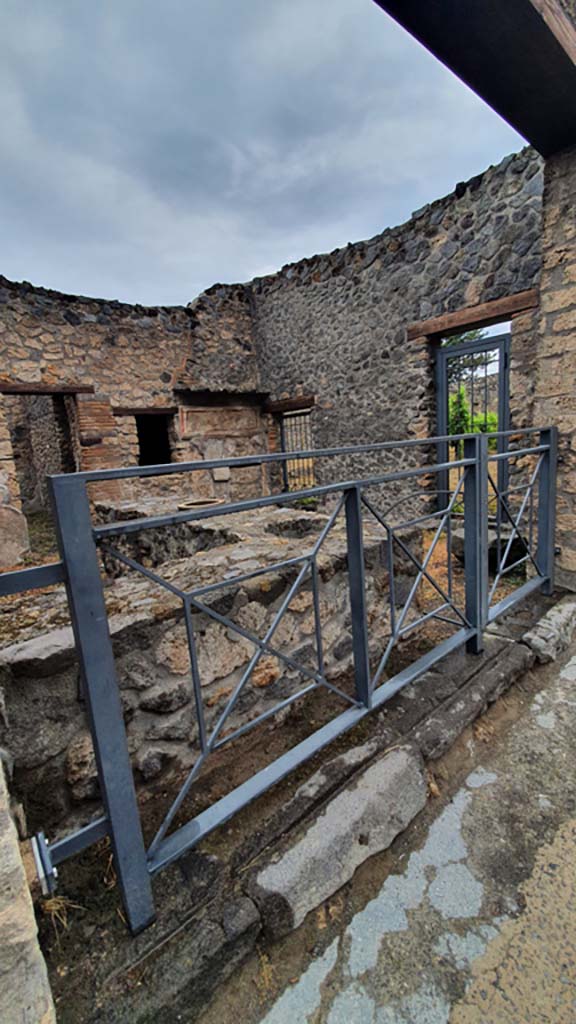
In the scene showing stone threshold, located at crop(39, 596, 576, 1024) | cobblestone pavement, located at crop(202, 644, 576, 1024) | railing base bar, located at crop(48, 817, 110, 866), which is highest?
railing base bar, located at crop(48, 817, 110, 866)

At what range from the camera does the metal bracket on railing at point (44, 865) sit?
849mm

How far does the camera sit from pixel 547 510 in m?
2.84

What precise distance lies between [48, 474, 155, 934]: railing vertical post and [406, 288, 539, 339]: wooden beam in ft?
15.7

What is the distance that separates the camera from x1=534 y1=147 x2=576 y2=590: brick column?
2.66 meters

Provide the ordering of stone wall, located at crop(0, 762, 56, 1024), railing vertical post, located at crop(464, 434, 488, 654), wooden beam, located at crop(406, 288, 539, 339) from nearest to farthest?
1. stone wall, located at crop(0, 762, 56, 1024)
2. railing vertical post, located at crop(464, 434, 488, 654)
3. wooden beam, located at crop(406, 288, 539, 339)

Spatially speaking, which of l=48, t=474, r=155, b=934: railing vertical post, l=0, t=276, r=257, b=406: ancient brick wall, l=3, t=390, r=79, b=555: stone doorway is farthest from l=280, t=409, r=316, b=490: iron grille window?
l=48, t=474, r=155, b=934: railing vertical post

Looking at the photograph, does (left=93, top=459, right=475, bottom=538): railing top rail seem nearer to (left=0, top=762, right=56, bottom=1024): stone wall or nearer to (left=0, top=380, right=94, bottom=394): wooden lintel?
(left=0, top=762, right=56, bottom=1024): stone wall

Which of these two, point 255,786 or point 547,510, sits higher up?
point 547,510

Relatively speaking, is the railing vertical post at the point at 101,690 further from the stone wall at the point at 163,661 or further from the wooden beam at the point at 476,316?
the wooden beam at the point at 476,316

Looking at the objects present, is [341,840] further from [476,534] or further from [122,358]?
[122,358]

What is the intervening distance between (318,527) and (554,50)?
8.01ft

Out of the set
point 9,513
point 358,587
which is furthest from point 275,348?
point 358,587

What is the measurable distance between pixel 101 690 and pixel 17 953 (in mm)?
415

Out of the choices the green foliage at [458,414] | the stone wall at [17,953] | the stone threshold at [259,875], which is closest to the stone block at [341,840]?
the stone threshold at [259,875]
